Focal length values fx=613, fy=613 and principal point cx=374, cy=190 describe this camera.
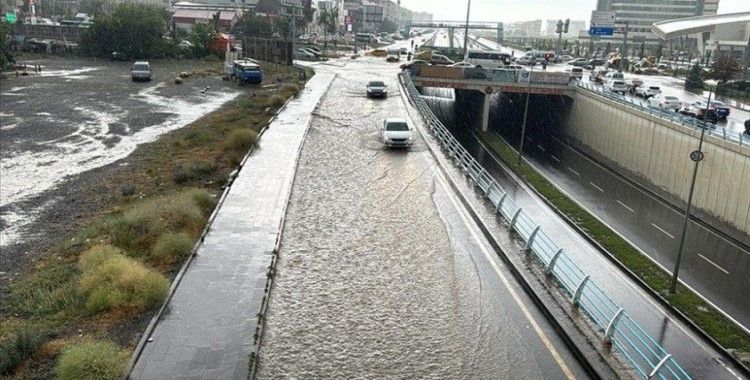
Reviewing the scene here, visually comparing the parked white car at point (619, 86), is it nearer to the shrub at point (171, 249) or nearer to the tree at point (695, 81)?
the tree at point (695, 81)

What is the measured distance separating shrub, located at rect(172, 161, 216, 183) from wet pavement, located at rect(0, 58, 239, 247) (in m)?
4.89

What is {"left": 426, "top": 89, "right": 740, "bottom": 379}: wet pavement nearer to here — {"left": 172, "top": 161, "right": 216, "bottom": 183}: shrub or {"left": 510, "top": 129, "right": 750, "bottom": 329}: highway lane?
{"left": 510, "top": 129, "right": 750, "bottom": 329}: highway lane

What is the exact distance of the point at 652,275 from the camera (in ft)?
76.0

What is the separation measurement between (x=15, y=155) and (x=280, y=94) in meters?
20.6

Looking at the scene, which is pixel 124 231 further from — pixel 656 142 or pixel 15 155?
pixel 656 142

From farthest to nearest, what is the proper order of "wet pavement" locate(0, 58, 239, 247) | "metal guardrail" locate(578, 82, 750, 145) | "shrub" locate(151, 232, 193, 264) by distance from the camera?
"metal guardrail" locate(578, 82, 750, 145), "wet pavement" locate(0, 58, 239, 247), "shrub" locate(151, 232, 193, 264)

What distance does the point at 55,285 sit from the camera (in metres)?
15.5

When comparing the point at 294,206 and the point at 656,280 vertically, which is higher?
the point at 294,206

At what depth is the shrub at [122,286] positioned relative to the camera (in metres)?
13.1

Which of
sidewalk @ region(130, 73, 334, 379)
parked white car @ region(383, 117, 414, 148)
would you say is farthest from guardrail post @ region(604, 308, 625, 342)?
parked white car @ region(383, 117, 414, 148)

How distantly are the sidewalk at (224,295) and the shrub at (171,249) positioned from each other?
0.39 meters

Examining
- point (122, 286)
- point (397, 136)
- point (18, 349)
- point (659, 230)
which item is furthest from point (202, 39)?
point (18, 349)

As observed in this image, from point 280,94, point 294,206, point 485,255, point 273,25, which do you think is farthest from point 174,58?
point 485,255

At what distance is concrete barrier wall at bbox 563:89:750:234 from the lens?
3072 cm
